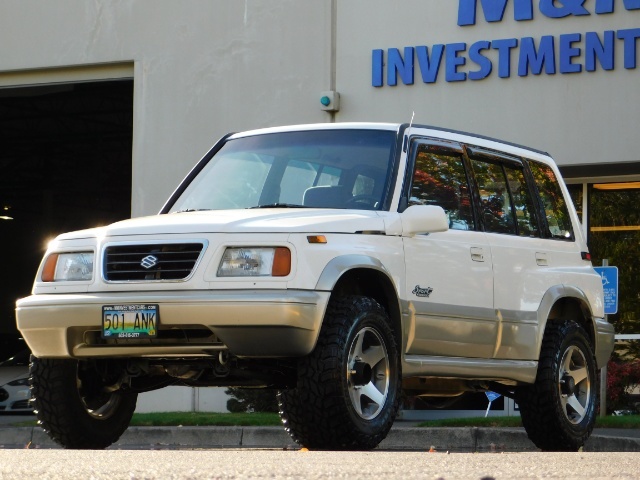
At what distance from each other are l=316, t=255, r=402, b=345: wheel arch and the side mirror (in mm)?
329

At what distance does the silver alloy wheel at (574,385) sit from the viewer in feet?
29.9

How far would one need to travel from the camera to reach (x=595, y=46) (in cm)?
1588

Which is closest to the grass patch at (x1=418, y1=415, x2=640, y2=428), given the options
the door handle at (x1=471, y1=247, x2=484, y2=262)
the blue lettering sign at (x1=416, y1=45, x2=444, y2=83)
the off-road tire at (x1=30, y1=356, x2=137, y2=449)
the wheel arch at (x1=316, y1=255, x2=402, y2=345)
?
the blue lettering sign at (x1=416, y1=45, x2=444, y2=83)

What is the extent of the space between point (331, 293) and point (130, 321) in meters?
1.05

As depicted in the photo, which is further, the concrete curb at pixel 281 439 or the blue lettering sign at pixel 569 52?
the blue lettering sign at pixel 569 52

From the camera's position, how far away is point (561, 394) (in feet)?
29.7

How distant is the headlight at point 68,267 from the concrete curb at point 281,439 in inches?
166

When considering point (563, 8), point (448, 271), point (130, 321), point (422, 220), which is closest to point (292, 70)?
point (563, 8)

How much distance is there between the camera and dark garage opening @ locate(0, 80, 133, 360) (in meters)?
29.6

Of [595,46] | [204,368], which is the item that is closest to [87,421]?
[204,368]

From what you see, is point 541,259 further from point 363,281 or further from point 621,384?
point 621,384

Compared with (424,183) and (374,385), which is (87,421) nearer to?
(374,385)

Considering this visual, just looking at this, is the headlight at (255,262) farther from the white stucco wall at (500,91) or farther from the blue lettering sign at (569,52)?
the blue lettering sign at (569,52)

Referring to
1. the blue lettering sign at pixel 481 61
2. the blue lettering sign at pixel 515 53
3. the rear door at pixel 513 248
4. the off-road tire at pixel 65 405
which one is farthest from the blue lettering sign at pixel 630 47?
the off-road tire at pixel 65 405
